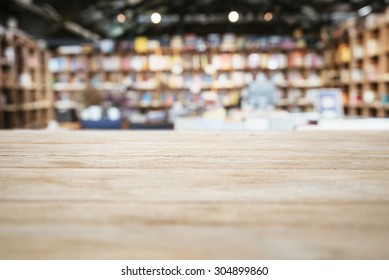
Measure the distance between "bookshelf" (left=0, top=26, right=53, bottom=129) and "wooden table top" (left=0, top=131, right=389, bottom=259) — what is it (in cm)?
700

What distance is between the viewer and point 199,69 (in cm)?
1144

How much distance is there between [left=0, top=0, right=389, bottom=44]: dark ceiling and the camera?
11914 mm

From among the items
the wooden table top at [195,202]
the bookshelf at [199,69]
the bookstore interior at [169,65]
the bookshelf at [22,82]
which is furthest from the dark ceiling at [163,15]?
the wooden table top at [195,202]

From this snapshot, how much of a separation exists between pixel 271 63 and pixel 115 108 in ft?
19.5

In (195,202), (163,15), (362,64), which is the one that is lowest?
(195,202)

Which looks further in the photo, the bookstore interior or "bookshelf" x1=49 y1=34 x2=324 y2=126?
"bookshelf" x1=49 y1=34 x2=324 y2=126

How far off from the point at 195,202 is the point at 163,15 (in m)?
15.0

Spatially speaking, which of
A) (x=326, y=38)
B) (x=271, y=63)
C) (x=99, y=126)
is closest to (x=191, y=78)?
(x=271, y=63)

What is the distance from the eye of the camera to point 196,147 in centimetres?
111

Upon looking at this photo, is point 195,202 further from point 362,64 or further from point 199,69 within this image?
point 199,69

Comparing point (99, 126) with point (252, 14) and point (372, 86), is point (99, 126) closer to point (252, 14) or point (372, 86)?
point (372, 86)

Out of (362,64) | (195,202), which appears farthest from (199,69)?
(195,202)

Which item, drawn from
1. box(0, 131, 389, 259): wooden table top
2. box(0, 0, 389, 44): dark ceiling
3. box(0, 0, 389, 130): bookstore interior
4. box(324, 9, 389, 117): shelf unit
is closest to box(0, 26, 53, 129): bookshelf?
box(0, 0, 389, 130): bookstore interior

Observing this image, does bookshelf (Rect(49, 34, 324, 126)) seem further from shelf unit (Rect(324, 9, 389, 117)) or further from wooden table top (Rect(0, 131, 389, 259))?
wooden table top (Rect(0, 131, 389, 259))
